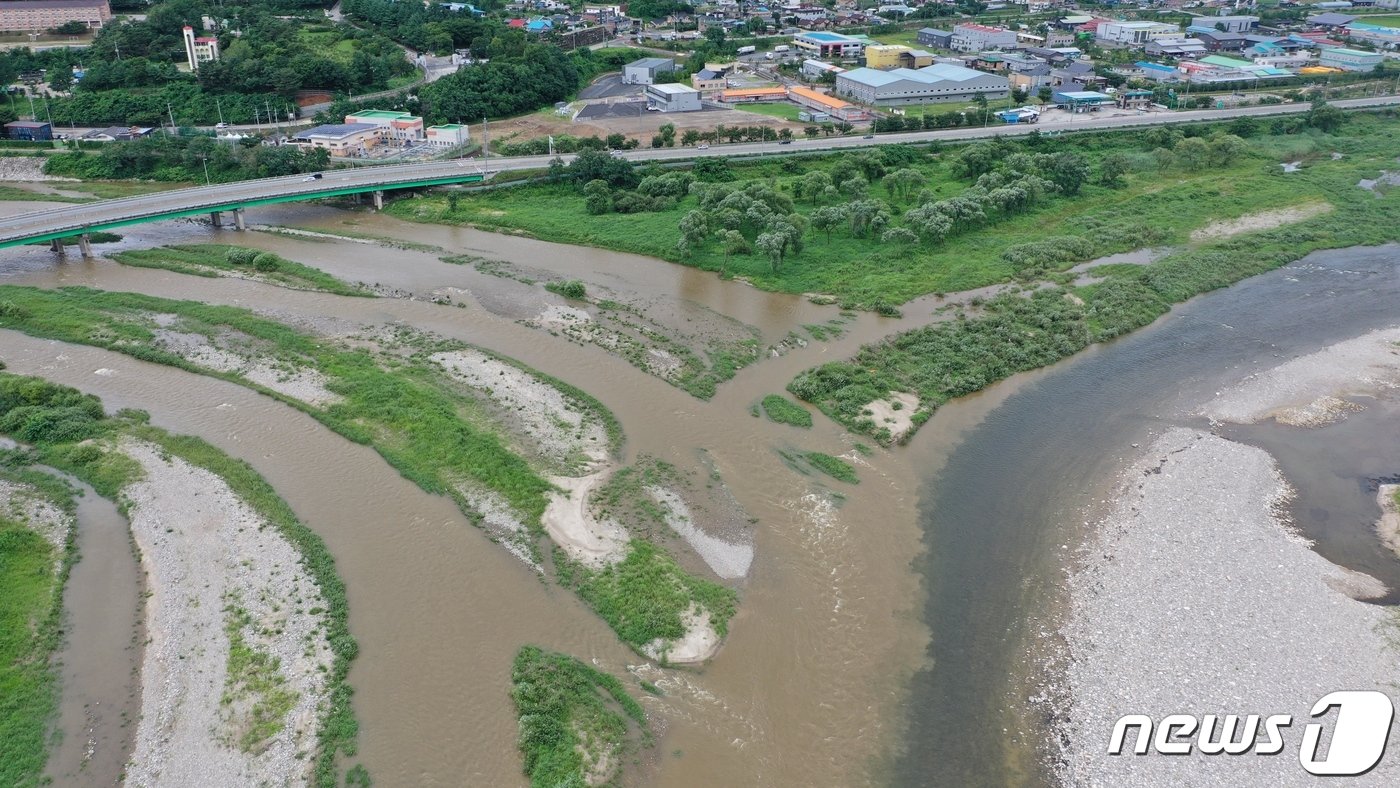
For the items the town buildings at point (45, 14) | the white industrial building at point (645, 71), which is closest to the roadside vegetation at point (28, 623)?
the white industrial building at point (645, 71)

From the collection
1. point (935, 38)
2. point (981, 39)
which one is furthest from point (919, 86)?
point (935, 38)

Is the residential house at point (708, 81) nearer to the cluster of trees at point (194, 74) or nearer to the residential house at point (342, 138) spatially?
the cluster of trees at point (194, 74)

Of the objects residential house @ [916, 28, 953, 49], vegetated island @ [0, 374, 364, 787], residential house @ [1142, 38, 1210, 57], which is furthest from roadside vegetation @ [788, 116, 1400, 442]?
residential house @ [916, 28, 953, 49]

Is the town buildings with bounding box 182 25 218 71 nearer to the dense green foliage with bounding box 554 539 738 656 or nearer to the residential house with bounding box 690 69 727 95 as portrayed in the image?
the residential house with bounding box 690 69 727 95

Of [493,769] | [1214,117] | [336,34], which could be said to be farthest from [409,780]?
[336,34]

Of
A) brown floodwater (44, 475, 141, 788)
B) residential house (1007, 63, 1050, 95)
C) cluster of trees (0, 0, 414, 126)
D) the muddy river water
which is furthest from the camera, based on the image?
residential house (1007, 63, 1050, 95)
